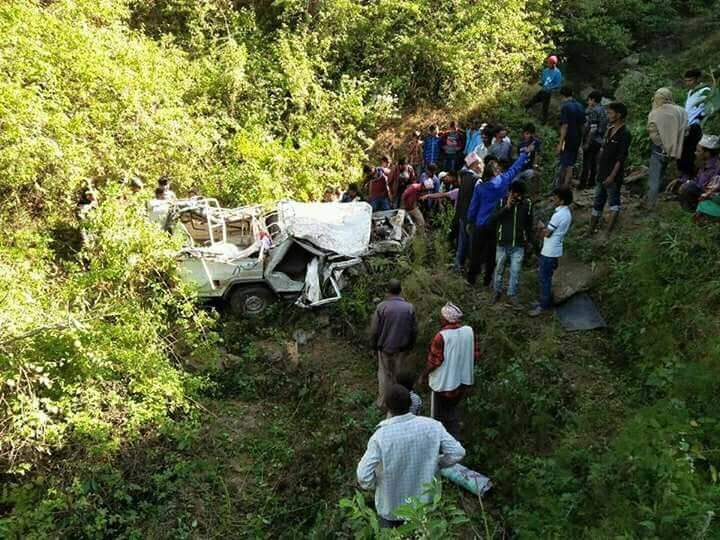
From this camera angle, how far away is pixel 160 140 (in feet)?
36.0

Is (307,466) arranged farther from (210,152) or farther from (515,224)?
(210,152)

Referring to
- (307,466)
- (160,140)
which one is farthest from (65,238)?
(307,466)

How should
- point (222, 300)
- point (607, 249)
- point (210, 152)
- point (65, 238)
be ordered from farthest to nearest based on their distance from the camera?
point (210, 152) → point (65, 238) → point (222, 300) → point (607, 249)

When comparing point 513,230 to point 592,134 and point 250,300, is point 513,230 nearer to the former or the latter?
point 592,134

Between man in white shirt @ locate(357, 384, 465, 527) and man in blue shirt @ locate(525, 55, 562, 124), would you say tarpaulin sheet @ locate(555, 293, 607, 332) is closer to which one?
man in white shirt @ locate(357, 384, 465, 527)

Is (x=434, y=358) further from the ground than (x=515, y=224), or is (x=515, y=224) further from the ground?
(x=515, y=224)

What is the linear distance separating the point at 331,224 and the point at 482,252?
266cm

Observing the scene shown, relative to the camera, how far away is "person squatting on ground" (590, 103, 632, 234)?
733cm

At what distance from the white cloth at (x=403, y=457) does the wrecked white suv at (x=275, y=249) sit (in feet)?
15.8

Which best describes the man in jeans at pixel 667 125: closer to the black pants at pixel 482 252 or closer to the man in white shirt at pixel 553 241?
the man in white shirt at pixel 553 241

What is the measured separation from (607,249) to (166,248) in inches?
236

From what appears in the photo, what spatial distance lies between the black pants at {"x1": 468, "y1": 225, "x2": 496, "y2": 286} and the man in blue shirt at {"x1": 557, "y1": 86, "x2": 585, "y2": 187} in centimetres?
245

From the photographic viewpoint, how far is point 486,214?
290 inches

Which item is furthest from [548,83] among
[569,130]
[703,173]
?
[703,173]
